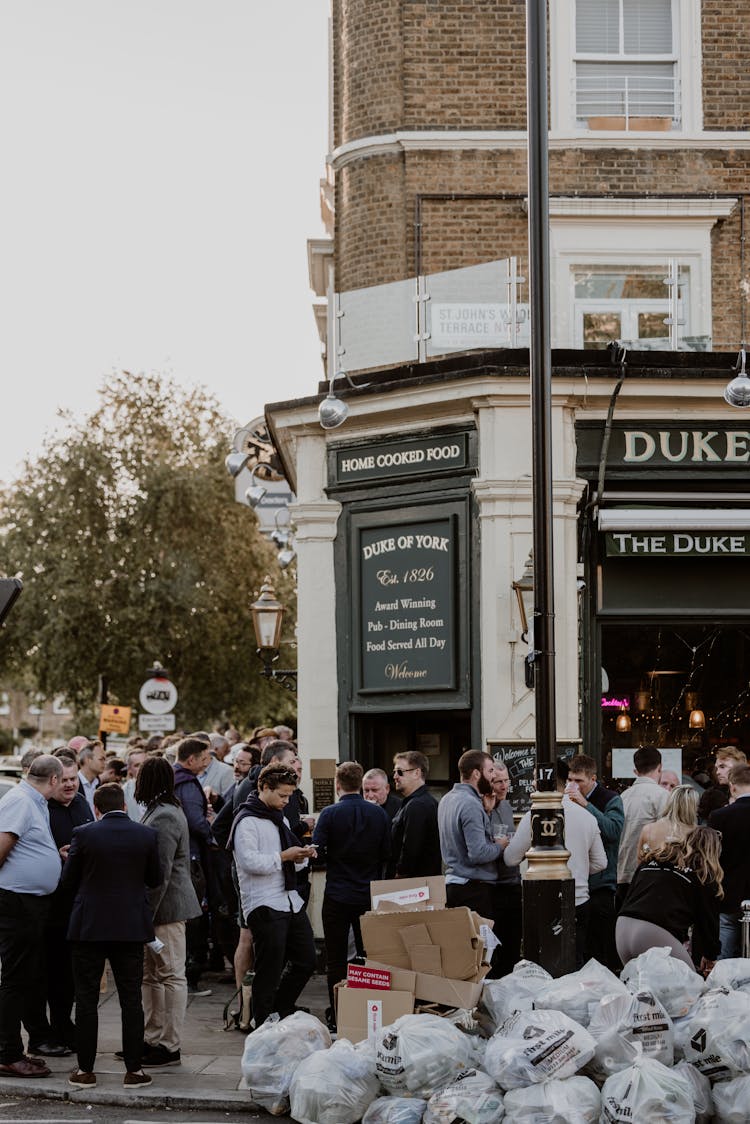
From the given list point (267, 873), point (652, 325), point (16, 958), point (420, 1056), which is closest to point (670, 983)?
point (420, 1056)

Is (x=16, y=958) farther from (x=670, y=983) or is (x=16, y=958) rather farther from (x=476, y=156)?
(x=476, y=156)

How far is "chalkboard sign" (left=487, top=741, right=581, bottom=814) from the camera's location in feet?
44.7

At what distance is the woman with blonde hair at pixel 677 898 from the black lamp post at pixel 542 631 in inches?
28.1

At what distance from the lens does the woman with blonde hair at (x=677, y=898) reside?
337 inches

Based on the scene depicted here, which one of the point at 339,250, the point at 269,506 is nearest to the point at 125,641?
the point at 269,506

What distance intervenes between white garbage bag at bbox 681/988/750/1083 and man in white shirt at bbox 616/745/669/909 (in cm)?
374

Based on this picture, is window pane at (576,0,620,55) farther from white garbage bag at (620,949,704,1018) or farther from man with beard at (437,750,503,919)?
white garbage bag at (620,949,704,1018)

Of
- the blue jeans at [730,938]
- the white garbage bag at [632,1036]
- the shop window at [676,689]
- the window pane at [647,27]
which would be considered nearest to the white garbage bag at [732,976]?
the white garbage bag at [632,1036]

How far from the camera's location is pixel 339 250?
16.8m

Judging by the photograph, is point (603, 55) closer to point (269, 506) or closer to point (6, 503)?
point (269, 506)

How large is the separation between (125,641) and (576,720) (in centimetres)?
2557

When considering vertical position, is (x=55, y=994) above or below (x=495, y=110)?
below

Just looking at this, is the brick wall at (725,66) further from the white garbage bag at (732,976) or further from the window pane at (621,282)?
the white garbage bag at (732,976)

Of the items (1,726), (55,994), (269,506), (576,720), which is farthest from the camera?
(1,726)
